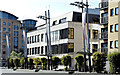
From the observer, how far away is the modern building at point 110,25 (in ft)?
147

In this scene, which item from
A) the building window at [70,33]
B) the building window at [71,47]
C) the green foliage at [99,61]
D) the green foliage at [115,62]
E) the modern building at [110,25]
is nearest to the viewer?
the green foliage at [115,62]

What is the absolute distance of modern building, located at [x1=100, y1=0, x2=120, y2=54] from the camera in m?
44.7

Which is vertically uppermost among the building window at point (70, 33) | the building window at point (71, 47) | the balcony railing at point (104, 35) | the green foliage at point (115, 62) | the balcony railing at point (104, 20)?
the balcony railing at point (104, 20)

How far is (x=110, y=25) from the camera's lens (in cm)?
4625

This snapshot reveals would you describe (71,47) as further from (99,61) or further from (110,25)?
(99,61)

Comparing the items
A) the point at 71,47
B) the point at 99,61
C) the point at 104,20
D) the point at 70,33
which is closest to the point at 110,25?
the point at 104,20

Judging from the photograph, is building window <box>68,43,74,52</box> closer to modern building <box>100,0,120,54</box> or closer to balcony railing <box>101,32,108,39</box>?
modern building <box>100,0,120,54</box>

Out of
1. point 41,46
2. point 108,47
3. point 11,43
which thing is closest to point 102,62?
point 108,47

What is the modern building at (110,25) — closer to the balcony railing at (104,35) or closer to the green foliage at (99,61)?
the balcony railing at (104,35)

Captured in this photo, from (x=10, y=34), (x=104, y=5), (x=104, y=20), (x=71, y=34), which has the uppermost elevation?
(x=10, y=34)

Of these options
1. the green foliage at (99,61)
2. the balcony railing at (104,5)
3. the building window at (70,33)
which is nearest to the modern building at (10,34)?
the building window at (70,33)

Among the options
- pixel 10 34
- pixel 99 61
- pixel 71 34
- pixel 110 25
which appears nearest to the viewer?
pixel 99 61

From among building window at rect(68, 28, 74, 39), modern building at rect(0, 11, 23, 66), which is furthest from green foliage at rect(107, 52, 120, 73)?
modern building at rect(0, 11, 23, 66)

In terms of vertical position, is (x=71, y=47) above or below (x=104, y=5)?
below
